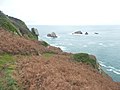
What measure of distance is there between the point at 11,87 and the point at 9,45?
986 cm

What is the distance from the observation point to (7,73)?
15875 millimetres

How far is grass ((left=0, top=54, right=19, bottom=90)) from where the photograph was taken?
46.1ft

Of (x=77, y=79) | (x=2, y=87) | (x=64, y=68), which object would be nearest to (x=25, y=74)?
(x=2, y=87)

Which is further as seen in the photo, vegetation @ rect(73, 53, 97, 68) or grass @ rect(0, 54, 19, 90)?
vegetation @ rect(73, 53, 97, 68)

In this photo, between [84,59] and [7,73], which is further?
[84,59]

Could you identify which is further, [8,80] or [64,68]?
[64,68]

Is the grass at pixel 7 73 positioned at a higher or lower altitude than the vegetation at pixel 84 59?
higher

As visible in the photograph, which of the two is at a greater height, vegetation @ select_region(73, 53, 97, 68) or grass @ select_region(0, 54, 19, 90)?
grass @ select_region(0, 54, 19, 90)

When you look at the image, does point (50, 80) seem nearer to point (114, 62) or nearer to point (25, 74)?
point (25, 74)

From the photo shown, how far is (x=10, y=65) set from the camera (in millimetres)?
17953

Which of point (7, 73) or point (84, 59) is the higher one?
point (7, 73)

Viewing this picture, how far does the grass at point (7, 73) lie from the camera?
46.1ft

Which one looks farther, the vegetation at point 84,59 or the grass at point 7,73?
the vegetation at point 84,59

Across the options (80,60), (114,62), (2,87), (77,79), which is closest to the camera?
(2,87)
